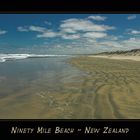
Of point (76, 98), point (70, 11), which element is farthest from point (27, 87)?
point (70, 11)

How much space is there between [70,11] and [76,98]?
0.92m

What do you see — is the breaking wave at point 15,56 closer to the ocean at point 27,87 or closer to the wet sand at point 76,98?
the ocean at point 27,87

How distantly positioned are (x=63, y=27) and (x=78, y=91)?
2.31 feet

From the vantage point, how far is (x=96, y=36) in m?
3.70

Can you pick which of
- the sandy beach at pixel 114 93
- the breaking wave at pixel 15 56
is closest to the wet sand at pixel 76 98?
the sandy beach at pixel 114 93

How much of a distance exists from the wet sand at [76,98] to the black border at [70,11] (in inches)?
3.3

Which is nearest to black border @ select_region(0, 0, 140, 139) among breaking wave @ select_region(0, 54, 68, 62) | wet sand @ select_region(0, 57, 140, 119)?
wet sand @ select_region(0, 57, 140, 119)

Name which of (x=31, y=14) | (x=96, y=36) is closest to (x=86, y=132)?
(x=96, y=36)

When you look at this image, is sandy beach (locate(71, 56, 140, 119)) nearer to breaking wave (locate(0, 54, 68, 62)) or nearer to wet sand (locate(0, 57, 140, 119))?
wet sand (locate(0, 57, 140, 119))

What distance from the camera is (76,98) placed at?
3.63 meters

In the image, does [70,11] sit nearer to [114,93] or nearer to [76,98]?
[76,98]

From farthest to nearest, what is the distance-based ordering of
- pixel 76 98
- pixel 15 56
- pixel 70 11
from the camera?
pixel 15 56 < pixel 76 98 < pixel 70 11

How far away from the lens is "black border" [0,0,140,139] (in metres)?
3.30

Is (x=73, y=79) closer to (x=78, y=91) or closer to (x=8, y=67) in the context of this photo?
(x=78, y=91)
